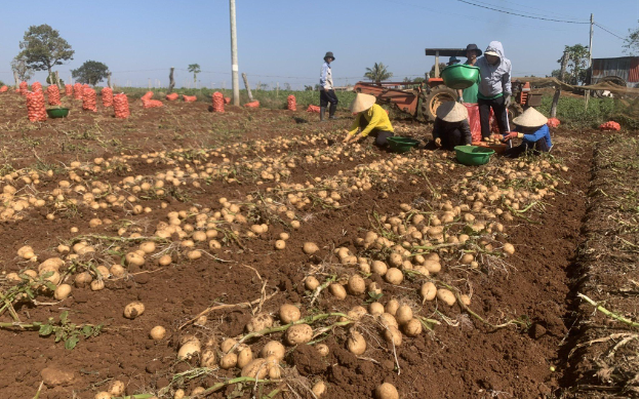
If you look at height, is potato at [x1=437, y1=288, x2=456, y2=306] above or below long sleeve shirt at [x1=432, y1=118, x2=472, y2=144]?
below

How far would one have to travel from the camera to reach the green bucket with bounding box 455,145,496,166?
237 inches

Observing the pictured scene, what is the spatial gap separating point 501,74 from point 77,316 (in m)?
6.98

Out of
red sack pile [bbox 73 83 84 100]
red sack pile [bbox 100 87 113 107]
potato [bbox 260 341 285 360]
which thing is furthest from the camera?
red sack pile [bbox 73 83 84 100]

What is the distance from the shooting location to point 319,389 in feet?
6.31

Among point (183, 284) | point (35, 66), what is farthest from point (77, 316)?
point (35, 66)

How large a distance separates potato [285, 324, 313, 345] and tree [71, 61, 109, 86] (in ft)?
249

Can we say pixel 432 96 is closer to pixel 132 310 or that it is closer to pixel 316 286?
pixel 316 286

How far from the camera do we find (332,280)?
2668mm

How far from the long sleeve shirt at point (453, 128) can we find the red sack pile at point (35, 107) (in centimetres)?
881

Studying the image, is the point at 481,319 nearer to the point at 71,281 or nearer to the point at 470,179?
the point at 71,281

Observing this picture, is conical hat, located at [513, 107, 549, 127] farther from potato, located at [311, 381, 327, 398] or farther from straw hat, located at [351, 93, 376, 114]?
potato, located at [311, 381, 327, 398]

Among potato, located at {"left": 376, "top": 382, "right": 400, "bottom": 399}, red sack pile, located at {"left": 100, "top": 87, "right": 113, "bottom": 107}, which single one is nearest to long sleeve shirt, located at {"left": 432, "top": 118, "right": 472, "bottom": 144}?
potato, located at {"left": 376, "top": 382, "right": 400, "bottom": 399}

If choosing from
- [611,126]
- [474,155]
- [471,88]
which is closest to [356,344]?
[474,155]

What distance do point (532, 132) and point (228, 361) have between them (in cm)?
591
